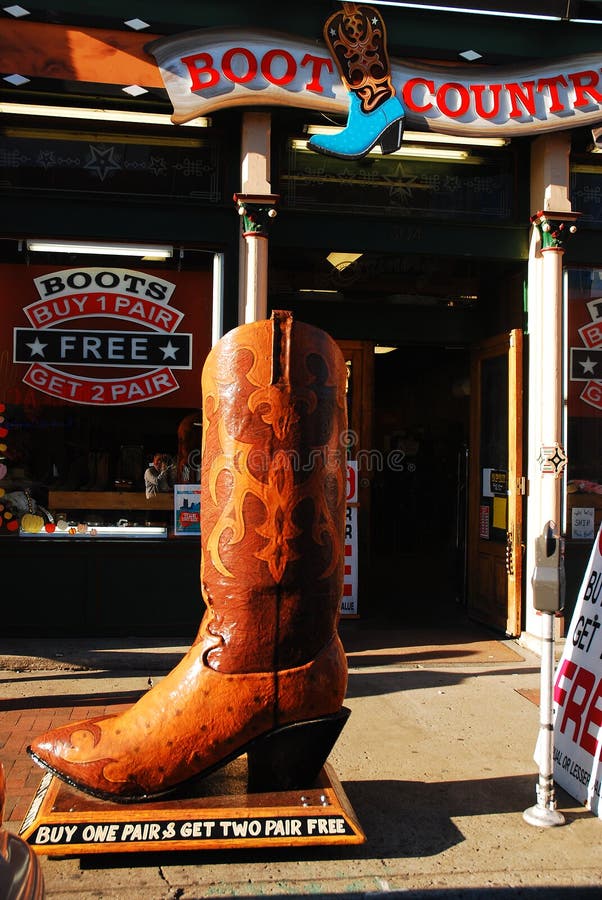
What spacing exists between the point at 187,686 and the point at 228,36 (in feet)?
17.1

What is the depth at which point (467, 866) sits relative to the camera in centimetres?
315

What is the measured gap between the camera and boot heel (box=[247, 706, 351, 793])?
3145 millimetres

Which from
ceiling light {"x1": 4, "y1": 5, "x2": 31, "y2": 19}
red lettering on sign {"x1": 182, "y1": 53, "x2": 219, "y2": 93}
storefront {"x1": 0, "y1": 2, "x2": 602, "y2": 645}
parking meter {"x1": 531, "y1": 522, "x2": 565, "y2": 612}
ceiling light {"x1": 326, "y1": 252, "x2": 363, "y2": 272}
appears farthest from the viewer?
ceiling light {"x1": 326, "y1": 252, "x2": 363, "y2": 272}

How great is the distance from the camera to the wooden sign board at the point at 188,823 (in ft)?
9.61

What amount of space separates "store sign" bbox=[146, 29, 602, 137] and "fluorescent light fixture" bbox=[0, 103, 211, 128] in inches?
14.6

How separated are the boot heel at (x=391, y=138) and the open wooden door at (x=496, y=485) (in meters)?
1.91

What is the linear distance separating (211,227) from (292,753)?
4.70 metres

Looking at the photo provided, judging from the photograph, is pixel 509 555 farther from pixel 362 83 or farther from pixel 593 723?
pixel 362 83

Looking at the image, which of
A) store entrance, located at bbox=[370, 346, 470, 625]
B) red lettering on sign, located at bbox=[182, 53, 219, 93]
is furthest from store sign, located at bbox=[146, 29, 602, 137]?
store entrance, located at bbox=[370, 346, 470, 625]

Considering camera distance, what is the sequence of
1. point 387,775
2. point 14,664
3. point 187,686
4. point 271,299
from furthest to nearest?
1. point 271,299
2. point 14,664
3. point 387,775
4. point 187,686

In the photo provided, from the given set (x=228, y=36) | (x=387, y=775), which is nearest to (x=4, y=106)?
(x=228, y=36)

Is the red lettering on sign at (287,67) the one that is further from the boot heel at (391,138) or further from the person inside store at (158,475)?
the person inside store at (158,475)

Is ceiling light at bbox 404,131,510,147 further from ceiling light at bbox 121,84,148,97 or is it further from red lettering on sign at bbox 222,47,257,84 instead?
ceiling light at bbox 121,84,148,97

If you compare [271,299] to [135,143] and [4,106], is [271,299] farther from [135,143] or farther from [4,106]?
[4,106]
